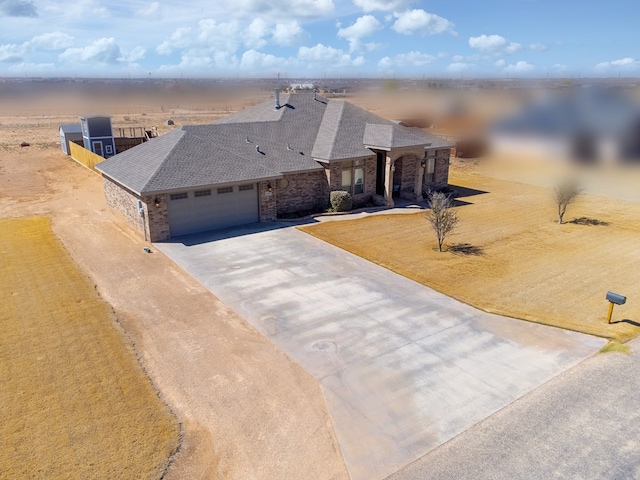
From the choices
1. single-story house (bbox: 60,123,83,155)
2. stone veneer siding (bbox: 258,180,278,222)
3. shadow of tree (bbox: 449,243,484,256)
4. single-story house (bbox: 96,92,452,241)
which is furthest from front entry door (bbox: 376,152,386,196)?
single-story house (bbox: 60,123,83,155)

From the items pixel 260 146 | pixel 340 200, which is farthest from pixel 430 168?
pixel 260 146

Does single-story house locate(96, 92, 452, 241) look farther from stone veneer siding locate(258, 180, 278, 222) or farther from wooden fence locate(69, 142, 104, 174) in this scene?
wooden fence locate(69, 142, 104, 174)

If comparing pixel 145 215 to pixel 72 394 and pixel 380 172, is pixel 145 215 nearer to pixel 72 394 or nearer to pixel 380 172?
pixel 72 394

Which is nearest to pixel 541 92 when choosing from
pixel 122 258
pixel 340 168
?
pixel 340 168

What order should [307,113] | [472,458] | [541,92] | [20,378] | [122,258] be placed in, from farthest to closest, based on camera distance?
[307,113], [541,92], [122,258], [20,378], [472,458]

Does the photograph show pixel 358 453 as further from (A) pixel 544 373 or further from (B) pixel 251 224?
(B) pixel 251 224

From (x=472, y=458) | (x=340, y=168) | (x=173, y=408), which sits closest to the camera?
(x=472, y=458)
